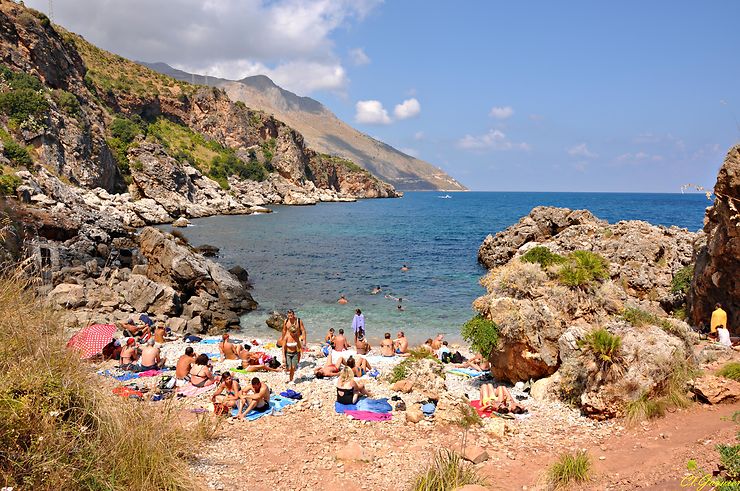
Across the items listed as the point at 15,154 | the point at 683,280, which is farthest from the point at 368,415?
the point at 15,154

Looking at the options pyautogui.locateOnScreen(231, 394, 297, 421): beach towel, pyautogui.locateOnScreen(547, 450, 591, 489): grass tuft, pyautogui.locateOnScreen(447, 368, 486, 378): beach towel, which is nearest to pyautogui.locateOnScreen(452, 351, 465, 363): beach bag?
pyautogui.locateOnScreen(447, 368, 486, 378): beach towel

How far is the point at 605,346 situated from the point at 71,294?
69.5 feet

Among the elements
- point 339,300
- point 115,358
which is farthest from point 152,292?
point 339,300

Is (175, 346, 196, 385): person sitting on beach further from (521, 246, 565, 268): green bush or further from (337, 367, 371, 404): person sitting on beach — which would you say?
(521, 246, 565, 268): green bush

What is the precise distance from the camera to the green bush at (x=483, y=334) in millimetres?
12227

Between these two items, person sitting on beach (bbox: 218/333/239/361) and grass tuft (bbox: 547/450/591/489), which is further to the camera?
person sitting on beach (bbox: 218/333/239/361)

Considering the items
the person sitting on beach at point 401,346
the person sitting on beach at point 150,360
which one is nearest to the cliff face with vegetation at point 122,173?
the person sitting on beach at point 150,360

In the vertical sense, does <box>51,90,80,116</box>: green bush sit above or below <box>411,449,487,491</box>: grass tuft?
above

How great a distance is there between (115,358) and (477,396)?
11709 mm

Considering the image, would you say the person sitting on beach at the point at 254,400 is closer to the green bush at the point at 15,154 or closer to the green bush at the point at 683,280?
the green bush at the point at 683,280

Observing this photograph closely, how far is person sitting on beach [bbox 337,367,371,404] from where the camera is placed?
37.4 feet

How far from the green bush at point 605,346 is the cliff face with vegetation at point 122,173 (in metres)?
10.3

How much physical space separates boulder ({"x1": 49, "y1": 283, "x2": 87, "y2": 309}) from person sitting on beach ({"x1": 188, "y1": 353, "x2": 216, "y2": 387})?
382 inches

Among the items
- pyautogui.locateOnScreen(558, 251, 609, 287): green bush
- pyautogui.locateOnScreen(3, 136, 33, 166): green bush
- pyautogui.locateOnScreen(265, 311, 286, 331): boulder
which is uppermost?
pyautogui.locateOnScreen(3, 136, 33, 166): green bush
